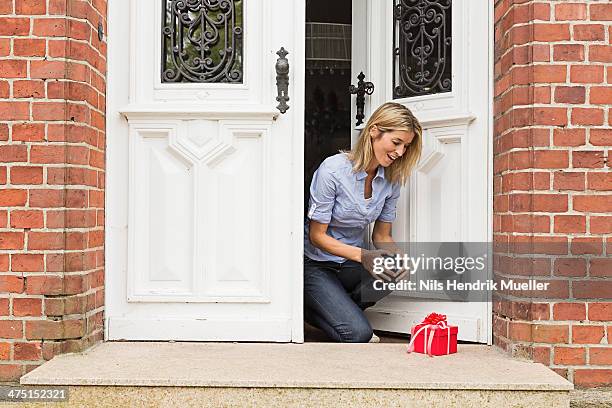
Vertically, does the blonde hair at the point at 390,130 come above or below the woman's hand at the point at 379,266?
above

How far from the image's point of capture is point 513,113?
3.10 metres

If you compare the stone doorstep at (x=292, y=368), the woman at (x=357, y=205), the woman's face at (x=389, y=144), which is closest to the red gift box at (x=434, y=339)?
the stone doorstep at (x=292, y=368)

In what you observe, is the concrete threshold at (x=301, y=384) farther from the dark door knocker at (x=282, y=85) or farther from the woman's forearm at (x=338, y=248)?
the dark door knocker at (x=282, y=85)

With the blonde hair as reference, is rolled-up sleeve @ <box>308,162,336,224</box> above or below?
below

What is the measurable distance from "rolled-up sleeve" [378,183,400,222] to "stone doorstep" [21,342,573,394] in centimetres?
74

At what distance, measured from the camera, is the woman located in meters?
3.59

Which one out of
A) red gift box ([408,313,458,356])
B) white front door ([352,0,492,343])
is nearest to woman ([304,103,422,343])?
white front door ([352,0,492,343])

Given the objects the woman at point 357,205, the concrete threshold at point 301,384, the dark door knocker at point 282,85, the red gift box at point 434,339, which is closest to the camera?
the concrete threshold at point 301,384

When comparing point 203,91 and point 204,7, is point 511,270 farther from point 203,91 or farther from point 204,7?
point 204,7

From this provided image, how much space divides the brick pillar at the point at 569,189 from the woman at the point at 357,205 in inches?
28.0

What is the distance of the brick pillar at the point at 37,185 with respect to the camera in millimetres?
3047

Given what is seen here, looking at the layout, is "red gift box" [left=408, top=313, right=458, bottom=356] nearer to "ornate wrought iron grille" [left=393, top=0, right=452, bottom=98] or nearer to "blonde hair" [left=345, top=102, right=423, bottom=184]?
"blonde hair" [left=345, top=102, right=423, bottom=184]

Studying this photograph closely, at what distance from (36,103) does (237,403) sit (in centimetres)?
151

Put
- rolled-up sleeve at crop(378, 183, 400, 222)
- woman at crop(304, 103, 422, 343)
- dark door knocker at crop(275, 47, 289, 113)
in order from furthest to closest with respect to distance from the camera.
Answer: rolled-up sleeve at crop(378, 183, 400, 222) → woman at crop(304, 103, 422, 343) → dark door knocker at crop(275, 47, 289, 113)
